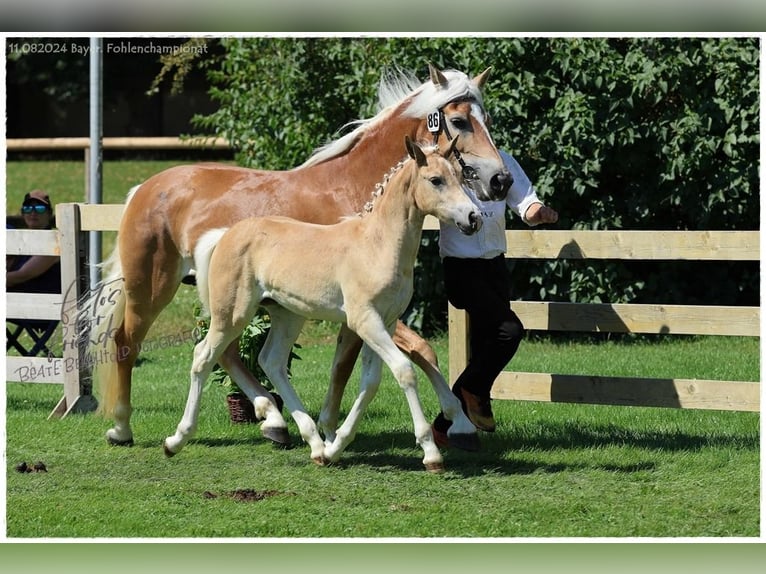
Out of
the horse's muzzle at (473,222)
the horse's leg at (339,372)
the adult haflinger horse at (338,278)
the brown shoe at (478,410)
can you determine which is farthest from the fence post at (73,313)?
the horse's muzzle at (473,222)

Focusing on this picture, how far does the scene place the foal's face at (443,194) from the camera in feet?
17.5

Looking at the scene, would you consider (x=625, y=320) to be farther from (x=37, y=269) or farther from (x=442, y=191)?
(x=37, y=269)

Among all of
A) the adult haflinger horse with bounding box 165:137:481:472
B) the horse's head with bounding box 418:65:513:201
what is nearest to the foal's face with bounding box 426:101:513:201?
the horse's head with bounding box 418:65:513:201

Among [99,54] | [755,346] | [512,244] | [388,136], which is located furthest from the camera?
[755,346]

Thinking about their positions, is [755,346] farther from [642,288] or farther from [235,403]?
[235,403]

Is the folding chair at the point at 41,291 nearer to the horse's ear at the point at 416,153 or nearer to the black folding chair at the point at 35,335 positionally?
the black folding chair at the point at 35,335

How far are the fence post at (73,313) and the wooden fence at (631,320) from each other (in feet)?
8.41

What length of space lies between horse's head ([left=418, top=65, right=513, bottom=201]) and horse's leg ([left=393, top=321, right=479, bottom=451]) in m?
0.97

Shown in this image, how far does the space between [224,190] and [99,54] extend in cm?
315

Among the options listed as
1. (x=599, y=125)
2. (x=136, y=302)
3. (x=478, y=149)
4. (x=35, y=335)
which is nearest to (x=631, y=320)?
(x=478, y=149)

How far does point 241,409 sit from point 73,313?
138 cm

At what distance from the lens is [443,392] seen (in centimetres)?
599

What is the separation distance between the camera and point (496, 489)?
567 centimetres
